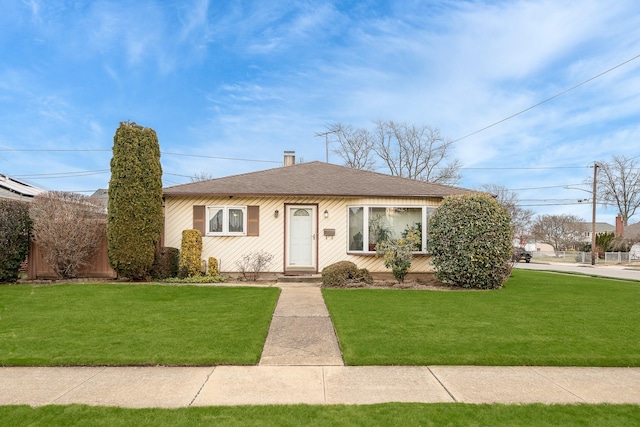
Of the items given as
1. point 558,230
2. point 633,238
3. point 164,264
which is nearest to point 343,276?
point 164,264

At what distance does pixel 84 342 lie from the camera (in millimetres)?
4898

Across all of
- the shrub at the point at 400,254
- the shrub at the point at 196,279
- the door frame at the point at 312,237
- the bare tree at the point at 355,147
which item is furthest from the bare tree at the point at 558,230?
the shrub at the point at 196,279

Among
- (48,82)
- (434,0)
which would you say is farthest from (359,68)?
(48,82)

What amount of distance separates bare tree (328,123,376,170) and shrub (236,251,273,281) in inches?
884

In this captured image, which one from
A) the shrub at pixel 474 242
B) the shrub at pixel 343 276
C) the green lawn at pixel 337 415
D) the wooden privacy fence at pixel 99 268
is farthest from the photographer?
the wooden privacy fence at pixel 99 268

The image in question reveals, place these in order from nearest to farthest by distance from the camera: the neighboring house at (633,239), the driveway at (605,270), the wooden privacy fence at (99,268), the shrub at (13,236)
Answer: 1. the shrub at (13,236)
2. the wooden privacy fence at (99,268)
3. the driveway at (605,270)
4. the neighboring house at (633,239)

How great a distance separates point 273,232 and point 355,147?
892 inches

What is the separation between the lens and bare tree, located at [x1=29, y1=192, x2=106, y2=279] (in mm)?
9953

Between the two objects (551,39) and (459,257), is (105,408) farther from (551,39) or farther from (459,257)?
(551,39)

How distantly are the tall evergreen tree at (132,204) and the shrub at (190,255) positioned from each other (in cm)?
80

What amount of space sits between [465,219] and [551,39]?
24.8ft

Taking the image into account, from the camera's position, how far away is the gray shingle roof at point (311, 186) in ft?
38.1

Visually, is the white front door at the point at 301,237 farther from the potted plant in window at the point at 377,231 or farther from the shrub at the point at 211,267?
the shrub at the point at 211,267

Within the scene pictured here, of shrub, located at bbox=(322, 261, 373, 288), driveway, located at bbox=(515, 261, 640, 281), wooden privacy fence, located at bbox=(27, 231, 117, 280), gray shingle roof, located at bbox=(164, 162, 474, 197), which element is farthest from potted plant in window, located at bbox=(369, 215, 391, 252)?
driveway, located at bbox=(515, 261, 640, 281)
